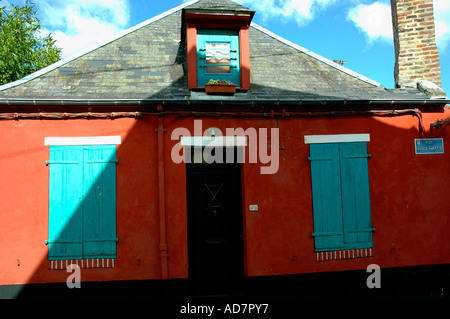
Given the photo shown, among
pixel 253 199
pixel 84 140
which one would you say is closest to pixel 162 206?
pixel 253 199

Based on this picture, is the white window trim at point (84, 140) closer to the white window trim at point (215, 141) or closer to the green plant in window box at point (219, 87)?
the white window trim at point (215, 141)

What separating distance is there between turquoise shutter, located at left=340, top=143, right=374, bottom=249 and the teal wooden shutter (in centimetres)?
259

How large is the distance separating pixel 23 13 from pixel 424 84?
69.1 ft

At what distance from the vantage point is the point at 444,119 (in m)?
6.73

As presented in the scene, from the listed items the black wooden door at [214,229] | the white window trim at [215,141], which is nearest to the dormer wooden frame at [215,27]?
the white window trim at [215,141]

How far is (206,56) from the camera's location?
668 cm

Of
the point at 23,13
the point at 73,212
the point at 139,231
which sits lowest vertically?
the point at 139,231

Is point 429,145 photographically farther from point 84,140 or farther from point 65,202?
point 65,202

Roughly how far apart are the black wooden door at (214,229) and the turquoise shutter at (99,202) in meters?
1.38

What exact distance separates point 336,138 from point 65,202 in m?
5.08

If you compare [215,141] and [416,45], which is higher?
[416,45]

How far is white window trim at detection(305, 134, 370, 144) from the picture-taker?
6.35m
